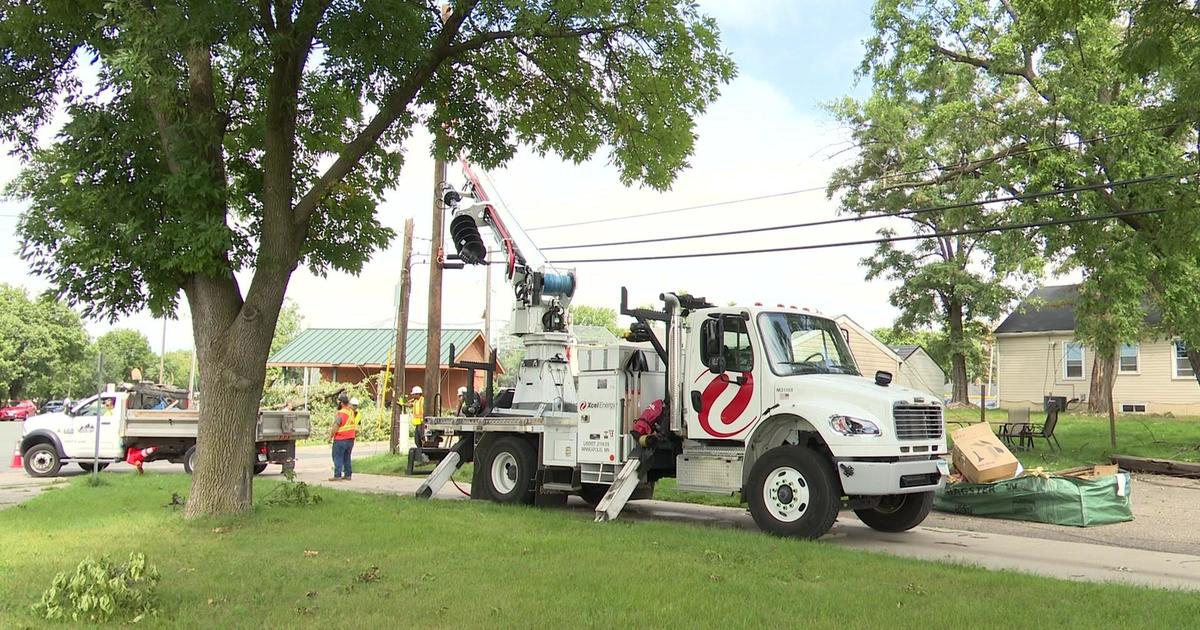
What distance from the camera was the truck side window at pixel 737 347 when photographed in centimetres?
1054

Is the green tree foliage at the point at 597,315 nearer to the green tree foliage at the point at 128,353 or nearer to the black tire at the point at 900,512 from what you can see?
the green tree foliage at the point at 128,353

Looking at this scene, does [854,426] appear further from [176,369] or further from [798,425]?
[176,369]

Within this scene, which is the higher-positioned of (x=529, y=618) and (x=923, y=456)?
(x=923, y=456)

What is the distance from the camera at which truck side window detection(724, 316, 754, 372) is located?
10.5 metres

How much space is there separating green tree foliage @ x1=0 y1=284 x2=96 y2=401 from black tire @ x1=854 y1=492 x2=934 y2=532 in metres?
65.0

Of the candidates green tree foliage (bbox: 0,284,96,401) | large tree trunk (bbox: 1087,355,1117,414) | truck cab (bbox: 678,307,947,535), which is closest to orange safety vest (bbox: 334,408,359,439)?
truck cab (bbox: 678,307,947,535)

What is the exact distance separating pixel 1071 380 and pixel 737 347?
108 ft

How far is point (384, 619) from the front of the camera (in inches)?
220

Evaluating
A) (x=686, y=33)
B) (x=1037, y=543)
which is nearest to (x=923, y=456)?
(x=1037, y=543)

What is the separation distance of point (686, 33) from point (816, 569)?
261 inches

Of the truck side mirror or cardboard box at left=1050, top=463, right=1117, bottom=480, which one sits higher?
the truck side mirror

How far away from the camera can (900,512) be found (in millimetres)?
10828

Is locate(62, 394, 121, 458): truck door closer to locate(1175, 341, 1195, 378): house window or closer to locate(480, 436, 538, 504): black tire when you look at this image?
locate(480, 436, 538, 504): black tire

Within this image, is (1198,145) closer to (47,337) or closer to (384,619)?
(384,619)
